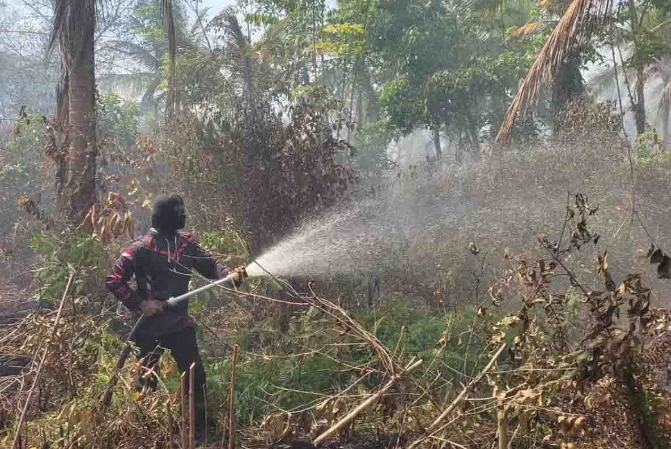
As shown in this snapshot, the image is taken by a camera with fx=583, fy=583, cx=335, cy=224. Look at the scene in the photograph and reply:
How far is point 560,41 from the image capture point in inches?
258

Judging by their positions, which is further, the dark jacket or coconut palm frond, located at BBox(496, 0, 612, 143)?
coconut palm frond, located at BBox(496, 0, 612, 143)

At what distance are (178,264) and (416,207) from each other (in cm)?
820

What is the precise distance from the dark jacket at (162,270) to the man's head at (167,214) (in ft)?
0.19

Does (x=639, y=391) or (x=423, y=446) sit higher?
(x=639, y=391)

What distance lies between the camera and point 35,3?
113ft

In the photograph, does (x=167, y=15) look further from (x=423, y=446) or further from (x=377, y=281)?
(x=423, y=446)

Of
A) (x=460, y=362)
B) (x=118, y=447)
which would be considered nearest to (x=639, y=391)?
(x=460, y=362)

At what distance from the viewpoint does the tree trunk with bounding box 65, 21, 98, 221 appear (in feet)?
21.4

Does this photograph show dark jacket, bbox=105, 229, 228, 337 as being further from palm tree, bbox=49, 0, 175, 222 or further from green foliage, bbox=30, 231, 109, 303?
palm tree, bbox=49, 0, 175, 222

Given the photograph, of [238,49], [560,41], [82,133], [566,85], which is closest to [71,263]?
[82,133]

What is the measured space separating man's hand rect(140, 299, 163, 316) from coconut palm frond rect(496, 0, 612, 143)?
4.62 meters

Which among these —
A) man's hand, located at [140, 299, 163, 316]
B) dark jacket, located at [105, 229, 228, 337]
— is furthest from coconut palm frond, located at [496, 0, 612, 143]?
man's hand, located at [140, 299, 163, 316]

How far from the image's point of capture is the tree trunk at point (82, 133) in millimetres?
6531

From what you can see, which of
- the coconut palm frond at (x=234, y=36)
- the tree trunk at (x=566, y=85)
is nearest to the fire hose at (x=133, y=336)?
the tree trunk at (x=566, y=85)
